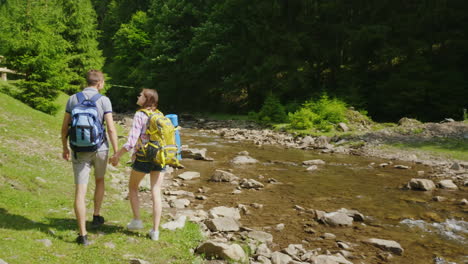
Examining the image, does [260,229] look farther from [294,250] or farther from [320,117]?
[320,117]

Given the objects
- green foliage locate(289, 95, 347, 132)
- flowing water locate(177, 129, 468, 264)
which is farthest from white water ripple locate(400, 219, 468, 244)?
green foliage locate(289, 95, 347, 132)

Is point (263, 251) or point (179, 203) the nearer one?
point (263, 251)

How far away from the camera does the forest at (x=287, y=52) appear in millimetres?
29594

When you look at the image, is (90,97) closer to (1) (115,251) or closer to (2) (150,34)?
(1) (115,251)

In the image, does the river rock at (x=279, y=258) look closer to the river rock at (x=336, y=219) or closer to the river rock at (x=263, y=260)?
the river rock at (x=263, y=260)

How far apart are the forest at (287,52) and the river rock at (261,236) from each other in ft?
55.1

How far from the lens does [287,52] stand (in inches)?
1458

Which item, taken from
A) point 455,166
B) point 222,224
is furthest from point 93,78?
point 455,166

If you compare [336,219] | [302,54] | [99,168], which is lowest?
[336,219]

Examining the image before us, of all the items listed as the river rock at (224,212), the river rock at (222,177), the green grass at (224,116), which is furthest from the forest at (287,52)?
the river rock at (224,212)

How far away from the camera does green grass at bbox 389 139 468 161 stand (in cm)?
1644

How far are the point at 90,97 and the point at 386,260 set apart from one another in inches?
221

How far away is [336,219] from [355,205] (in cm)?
195

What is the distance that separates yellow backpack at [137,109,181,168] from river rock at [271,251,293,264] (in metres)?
2.29
